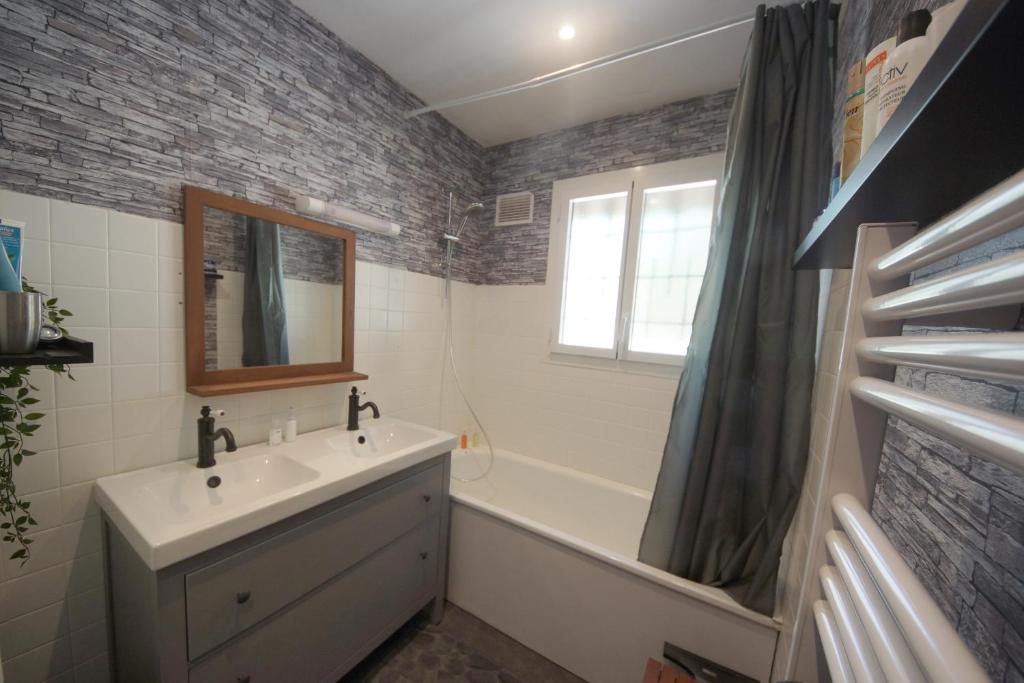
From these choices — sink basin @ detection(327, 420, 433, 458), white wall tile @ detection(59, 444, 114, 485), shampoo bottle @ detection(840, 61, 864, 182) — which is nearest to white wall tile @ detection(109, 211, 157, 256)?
white wall tile @ detection(59, 444, 114, 485)

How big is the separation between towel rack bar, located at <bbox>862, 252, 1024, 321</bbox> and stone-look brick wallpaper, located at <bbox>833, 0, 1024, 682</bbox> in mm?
189

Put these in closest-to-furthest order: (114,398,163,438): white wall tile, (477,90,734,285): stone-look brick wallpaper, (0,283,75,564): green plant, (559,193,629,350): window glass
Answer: (0,283,75,564): green plant
(114,398,163,438): white wall tile
(477,90,734,285): stone-look brick wallpaper
(559,193,629,350): window glass

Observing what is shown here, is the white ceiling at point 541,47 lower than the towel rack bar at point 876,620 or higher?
higher

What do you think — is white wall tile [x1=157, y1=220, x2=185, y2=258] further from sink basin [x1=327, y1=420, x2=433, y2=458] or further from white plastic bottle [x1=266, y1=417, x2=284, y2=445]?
sink basin [x1=327, y1=420, x2=433, y2=458]

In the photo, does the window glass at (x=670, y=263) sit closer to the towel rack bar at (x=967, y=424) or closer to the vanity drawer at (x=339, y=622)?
the vanity drawer at (x=339, y=622)

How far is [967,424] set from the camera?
0.25m

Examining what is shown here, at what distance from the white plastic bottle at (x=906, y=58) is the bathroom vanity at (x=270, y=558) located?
150 centimetres

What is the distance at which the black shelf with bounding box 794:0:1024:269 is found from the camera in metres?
0.22

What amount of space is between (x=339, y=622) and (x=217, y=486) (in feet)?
2.07

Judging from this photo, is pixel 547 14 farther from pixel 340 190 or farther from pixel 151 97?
pixel 151 97

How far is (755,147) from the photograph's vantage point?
120 cm

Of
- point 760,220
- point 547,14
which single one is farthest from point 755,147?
point 547,14

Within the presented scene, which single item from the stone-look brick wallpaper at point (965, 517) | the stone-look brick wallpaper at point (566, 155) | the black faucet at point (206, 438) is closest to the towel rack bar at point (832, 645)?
the stone-look brick wallpaper at point (965, 517)

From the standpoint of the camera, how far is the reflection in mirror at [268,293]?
1.28 m
